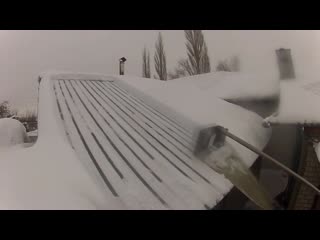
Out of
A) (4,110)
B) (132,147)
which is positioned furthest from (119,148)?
(4,110)

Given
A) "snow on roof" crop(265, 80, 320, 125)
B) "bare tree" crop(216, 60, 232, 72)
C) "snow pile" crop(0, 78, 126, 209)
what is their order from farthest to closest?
"bare tree" crop(216, 60, 232, 72) < "snow on roof" crop(265, 80, 320, 125) < "snow pile" crop(0, 78, 126, 209)

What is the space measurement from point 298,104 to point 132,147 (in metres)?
0.96

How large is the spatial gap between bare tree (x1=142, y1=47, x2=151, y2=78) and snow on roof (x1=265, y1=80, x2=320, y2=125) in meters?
0.72

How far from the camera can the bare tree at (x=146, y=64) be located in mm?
2100

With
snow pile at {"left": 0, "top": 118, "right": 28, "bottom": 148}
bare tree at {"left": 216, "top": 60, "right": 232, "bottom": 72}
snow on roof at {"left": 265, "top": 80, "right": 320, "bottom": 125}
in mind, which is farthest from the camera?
bare tree at {"left": 216, "top": 60, "right": 232, "bottom": 72}

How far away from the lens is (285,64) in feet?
6.84

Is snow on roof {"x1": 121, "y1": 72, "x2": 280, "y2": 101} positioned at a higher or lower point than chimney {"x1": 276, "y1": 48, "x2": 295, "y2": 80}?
lower

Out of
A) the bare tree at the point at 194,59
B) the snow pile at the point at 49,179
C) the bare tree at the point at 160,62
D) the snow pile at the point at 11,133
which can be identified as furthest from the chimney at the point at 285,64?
the snow pile at the point at 11,133

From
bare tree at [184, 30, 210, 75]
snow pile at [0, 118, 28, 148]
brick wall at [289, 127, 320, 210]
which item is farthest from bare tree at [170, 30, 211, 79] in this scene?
snow pile at [0, 118, 28, 148]

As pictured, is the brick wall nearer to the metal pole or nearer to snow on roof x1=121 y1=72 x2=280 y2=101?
the metal pole

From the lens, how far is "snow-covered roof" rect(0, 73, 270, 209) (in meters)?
1.67

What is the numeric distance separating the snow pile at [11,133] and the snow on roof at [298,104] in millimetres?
1294
